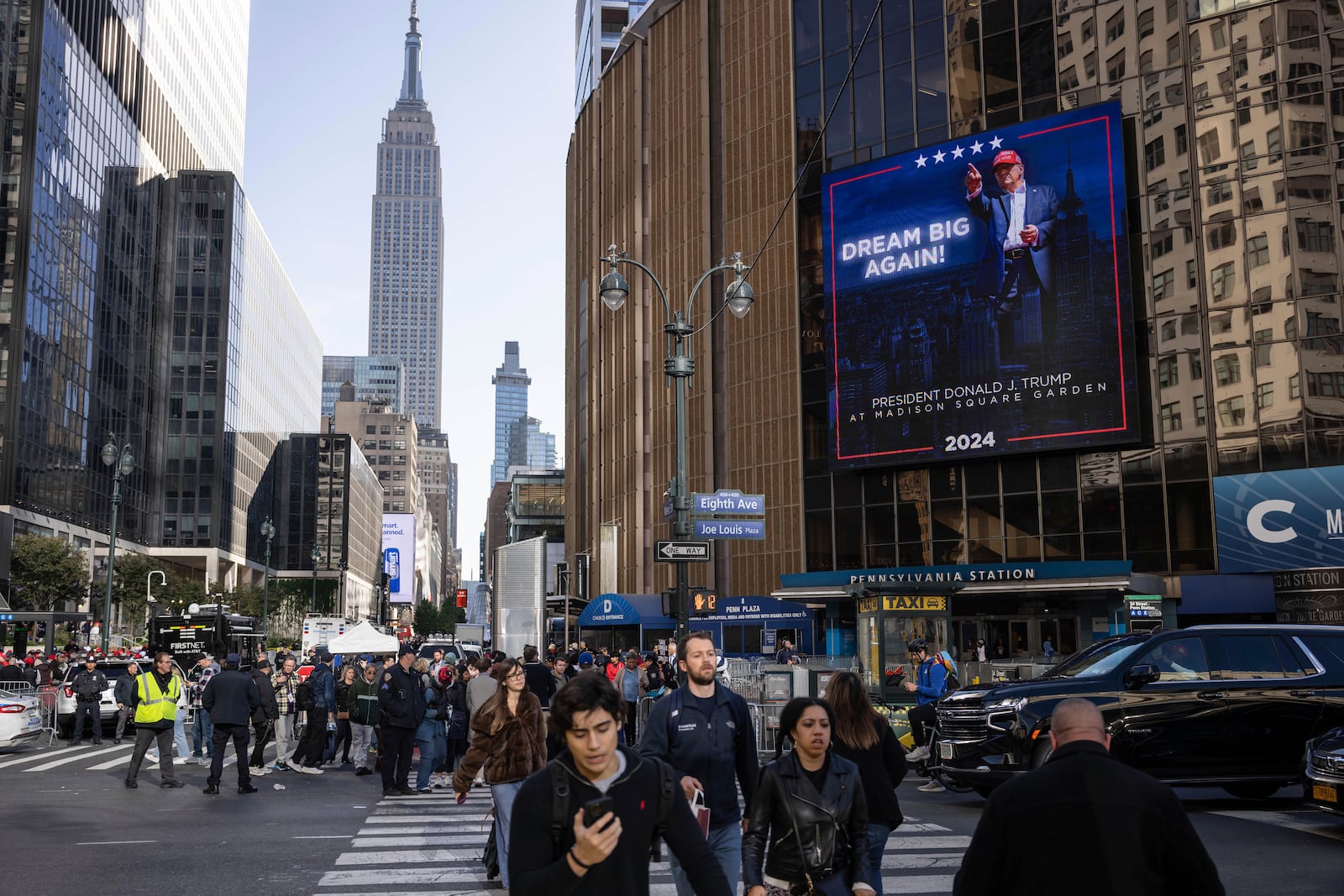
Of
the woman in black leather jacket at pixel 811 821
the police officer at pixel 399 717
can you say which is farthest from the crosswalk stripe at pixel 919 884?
the police officer at pixel 399 717

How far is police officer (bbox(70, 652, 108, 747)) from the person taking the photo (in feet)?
82.6

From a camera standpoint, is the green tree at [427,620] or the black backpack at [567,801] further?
the green tree at [427,620]

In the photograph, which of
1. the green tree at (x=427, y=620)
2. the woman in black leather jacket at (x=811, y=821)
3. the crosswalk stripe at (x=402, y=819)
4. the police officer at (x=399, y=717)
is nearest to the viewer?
the woman in black leather jacket at (x=811, y=821)

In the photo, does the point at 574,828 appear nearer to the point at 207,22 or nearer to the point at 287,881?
the point at 287,881

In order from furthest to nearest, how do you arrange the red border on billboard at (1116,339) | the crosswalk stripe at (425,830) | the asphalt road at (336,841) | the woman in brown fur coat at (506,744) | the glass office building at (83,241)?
the glass office building at (83,241) < the red border on billboard at (1116,339) < the crosswalk stripe at (425,830) < the asphalt road at (336,841) < the woman in brown fur coat at (506,744)

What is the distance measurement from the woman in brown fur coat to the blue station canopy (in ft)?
121

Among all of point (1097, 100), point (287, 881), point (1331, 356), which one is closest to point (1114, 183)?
point (1097, 100)

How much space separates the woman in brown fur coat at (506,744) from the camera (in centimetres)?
916

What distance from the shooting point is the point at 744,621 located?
45000 mm

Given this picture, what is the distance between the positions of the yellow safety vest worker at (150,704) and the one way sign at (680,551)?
7343mm

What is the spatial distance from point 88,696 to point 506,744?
19.6m

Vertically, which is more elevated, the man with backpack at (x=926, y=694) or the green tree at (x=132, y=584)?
the green tree at (x=132, y=584)

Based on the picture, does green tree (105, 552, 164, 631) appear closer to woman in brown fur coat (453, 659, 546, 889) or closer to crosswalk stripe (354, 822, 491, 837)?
crosswalk stripe (354, 822, 491, 837)

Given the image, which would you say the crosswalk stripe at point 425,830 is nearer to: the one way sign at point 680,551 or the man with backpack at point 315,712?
the one way sign at point 680,551
